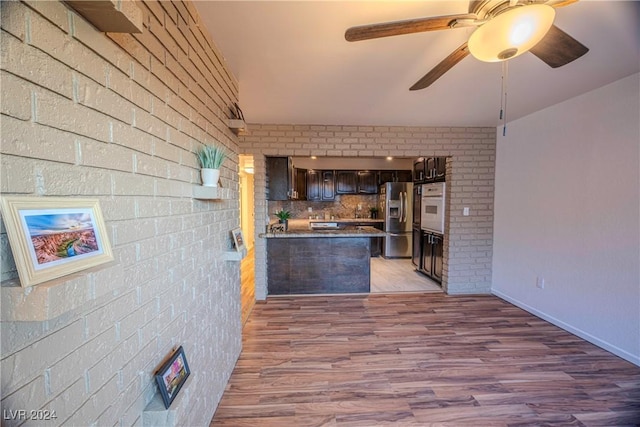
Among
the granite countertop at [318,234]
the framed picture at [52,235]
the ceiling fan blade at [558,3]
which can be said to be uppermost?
the ceiling fan blade at [558,3]

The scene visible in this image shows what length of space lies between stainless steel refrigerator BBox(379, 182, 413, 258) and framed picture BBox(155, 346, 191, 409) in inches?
207

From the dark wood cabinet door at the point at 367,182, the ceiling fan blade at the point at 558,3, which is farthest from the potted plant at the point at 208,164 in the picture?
the dark wood cabinet door at the point at 367,182

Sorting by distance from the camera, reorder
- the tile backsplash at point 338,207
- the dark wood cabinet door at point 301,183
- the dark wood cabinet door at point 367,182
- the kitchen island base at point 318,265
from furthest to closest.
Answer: the tile backsplash at point 338,207 → the dark wood cabinet door at point 367,182 → the dark wood cabinet door at point 301,183 → the kitchen island base at point 318,265

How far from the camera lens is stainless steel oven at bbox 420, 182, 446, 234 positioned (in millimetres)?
4031

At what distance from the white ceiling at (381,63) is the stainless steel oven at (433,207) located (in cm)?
120

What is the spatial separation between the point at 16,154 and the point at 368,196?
21.9 feet

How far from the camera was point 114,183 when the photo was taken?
805mm

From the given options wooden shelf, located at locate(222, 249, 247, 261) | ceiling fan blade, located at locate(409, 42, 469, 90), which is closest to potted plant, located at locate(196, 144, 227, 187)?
wooden shelf, located at locate(222, 249, 247, 261)

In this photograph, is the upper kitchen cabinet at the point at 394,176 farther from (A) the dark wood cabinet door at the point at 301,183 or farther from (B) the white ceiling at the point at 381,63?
(B) the white ceiling at the point at 381,63

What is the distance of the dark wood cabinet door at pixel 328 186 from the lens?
6.49m

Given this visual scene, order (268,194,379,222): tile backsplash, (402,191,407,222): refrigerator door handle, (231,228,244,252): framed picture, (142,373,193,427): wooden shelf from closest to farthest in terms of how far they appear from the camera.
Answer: (142,373,193,427): wooden shelf
(231,228,244,252): framed picture
(402,191,407,222): refrigerator door handle
(268,194,379,222): tile backsplash

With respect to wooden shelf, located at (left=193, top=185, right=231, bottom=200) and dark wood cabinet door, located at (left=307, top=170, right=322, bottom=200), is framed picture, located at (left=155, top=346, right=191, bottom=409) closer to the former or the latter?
wooden shelf, located at (left=193, top=185, right=231, bottom=200)

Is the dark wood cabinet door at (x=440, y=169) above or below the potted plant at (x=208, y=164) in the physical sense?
above

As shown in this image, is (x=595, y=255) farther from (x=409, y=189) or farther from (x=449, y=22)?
(x=409, y=189)
